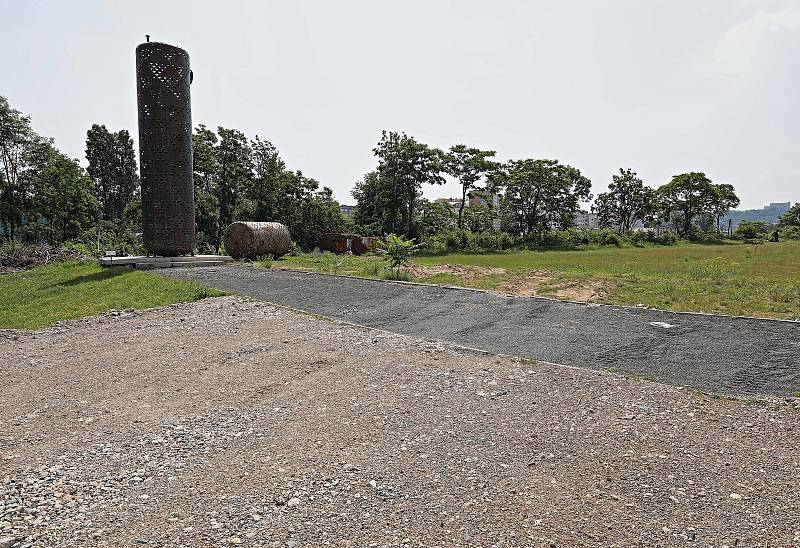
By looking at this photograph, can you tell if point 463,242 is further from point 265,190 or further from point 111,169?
point 111,169

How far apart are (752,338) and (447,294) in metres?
5.48

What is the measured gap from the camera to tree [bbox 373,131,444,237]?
35938 millimetres

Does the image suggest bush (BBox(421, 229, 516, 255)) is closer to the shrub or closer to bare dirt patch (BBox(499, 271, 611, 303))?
the shrub

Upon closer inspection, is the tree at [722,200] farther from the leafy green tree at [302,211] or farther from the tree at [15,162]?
the tree at [15,162]

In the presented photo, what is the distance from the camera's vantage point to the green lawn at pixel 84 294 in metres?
10.1

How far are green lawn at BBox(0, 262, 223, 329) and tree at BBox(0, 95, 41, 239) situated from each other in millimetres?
21395

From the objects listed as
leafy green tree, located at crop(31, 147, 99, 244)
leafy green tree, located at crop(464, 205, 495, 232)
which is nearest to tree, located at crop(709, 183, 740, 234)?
leafy green tree, located at crop(464, 205, 495, 232)

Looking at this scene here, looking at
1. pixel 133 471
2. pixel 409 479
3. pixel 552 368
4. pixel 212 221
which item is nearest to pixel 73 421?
pixel 133 471

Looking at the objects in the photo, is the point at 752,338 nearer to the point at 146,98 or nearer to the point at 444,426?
the point at 444,426

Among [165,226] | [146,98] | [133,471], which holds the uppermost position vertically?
[146,98]

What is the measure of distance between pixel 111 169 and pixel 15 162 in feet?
53.9

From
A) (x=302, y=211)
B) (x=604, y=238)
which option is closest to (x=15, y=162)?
(x=302, y=211)

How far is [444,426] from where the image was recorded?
4.23 m

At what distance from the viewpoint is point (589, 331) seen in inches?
297
